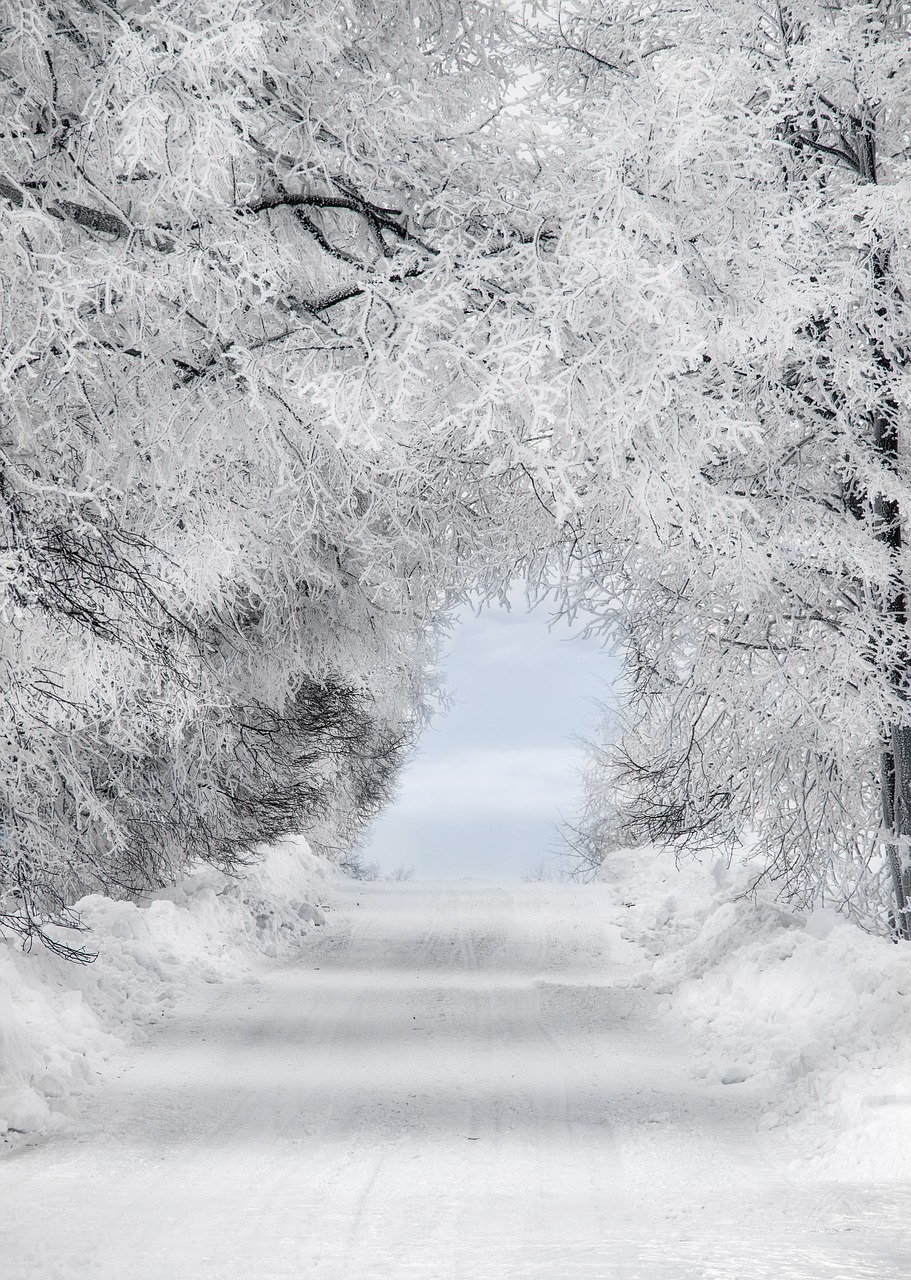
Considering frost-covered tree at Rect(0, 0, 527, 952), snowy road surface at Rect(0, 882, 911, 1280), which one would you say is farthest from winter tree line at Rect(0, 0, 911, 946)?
snowy road surface at Rect(0, 882, 911, 1280)

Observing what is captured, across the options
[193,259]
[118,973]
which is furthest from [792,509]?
[118,973]

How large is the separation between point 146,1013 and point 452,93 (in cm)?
875

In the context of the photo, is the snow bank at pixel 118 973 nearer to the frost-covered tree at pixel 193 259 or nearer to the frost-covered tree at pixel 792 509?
the frost-covered tree at pixel 193 259

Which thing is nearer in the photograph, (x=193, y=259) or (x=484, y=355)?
(x=484, y=355)

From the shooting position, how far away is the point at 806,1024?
9.30 meters

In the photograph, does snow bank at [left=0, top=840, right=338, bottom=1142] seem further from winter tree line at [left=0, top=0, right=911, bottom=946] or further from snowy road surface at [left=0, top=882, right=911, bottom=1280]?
winter tree line at [left=0, top=0, right=911, bottom=946]

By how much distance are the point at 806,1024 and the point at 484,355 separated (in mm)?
6634

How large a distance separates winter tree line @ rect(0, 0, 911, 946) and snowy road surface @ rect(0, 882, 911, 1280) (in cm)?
214

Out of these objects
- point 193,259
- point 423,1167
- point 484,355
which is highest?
point 193,259

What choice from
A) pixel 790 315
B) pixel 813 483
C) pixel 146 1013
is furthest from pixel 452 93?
pixel 146 1013

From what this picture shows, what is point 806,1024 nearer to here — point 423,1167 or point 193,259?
point 423,1167

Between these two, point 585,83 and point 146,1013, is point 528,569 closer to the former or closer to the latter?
point 585,83

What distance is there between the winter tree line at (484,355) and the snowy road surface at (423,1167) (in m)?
2.14

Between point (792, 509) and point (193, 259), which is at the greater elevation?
point (193, 259)
